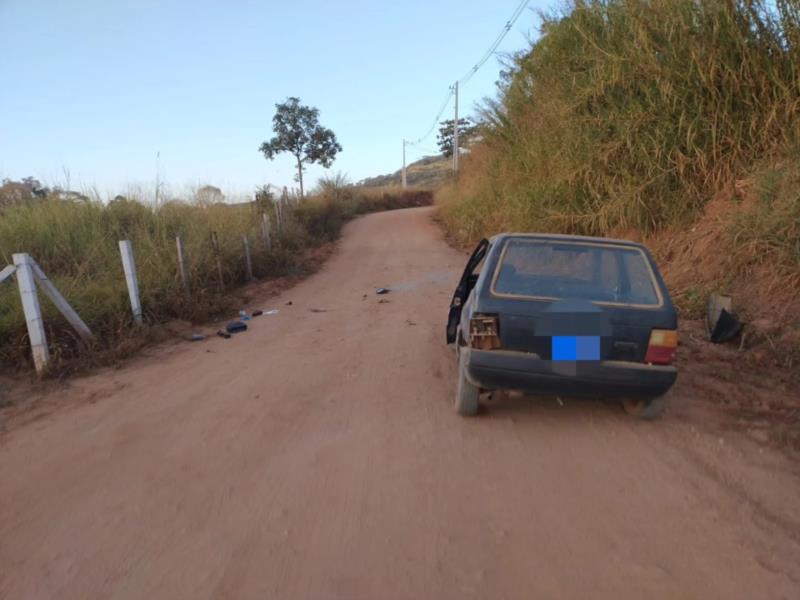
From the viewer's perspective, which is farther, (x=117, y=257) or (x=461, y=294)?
(x=117, y=257)

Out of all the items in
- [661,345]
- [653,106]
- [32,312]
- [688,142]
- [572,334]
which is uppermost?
[653,106]

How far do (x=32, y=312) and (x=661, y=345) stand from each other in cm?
552

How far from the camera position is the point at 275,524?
2777 mm

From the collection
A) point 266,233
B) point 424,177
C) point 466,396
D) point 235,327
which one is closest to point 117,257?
point 235,327

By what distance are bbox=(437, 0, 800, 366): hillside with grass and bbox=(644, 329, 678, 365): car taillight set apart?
2204 millimetres

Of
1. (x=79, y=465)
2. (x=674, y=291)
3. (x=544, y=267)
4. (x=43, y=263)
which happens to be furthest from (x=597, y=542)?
(x=43, y=263)

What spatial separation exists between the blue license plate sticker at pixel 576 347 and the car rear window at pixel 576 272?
32 cm

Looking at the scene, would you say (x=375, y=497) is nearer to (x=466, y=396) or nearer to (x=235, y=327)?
(x=466, y=396)

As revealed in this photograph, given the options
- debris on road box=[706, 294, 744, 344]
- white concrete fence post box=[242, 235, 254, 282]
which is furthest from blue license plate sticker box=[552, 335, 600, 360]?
white concrete fence post box=[242, 235, 254, 282]

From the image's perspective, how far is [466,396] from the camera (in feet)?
13.0

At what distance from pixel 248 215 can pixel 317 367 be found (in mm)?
9255

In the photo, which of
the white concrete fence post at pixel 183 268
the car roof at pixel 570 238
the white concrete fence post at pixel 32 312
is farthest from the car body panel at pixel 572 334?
the white concrete fence post at pixel 183 268

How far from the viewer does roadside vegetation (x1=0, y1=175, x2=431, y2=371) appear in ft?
19.4

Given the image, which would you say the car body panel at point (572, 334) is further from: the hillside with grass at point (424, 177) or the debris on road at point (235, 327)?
the hillside with grass at point (424, 177)
